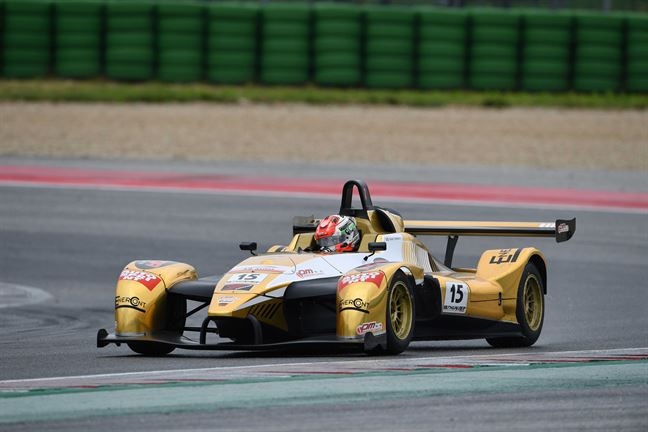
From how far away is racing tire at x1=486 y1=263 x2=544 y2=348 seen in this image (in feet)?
40.8

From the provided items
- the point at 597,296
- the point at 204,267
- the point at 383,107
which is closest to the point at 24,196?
the point at 204,267

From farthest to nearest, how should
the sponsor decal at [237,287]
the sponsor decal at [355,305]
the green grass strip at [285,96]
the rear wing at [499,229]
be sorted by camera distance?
the green grass strip at [285,96]
the rear wing at [499,229]
the sponsor decal at [237,287]
the sponsor decal at [355,305]

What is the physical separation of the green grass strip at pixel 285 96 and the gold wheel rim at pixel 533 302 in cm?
2220

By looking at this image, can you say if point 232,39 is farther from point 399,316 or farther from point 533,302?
point 399,316

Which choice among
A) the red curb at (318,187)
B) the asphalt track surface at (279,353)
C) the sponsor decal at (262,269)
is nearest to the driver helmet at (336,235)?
the sponsor decal at (262,269)

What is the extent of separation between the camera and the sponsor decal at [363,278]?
1038cm

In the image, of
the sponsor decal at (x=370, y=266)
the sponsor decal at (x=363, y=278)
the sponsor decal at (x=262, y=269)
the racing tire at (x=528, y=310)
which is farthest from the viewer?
the racing tire at (x=528, y=310)

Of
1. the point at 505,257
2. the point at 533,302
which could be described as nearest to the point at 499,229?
the point at 505,257

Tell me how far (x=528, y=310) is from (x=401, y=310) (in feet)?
7.41

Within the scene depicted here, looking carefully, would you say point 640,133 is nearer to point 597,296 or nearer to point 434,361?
point 597,296

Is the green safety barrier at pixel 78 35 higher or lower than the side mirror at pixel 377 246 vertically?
higher

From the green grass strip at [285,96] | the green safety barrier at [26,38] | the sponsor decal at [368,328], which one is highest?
the green safety barrier at [26,38]

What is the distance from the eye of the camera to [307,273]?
10.9 m

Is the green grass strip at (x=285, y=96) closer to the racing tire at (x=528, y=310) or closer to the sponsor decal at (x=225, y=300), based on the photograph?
the racing tire at (x=528, y=310)
